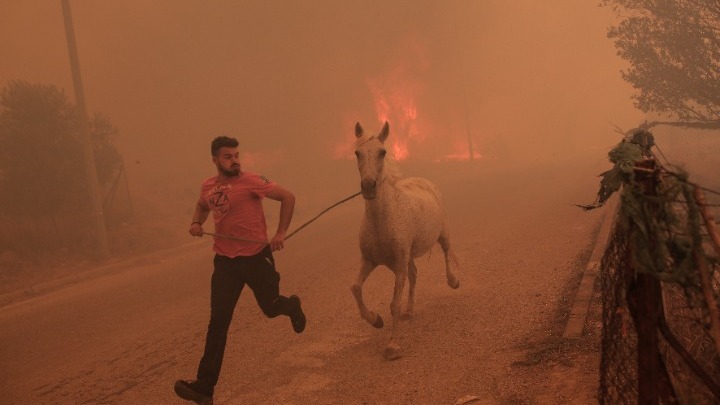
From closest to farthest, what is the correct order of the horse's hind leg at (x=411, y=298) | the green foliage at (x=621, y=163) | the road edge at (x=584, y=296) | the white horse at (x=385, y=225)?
the green foliage at (x=621, y=163) < the road edge at (x=584, y=296) < the white horse at (x=385, y=225) < the horse's hind leg at (x=411, y=298)

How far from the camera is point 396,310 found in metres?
5.46

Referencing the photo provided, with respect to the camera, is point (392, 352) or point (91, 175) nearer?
point (392, 352)

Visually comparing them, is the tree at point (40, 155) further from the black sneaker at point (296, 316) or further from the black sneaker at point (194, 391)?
the black sneaker at point (194, 391)

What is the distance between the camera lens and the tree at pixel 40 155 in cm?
1650

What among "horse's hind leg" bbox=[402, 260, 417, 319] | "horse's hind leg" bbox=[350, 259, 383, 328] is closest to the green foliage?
Result: "horse's hind leg" bbox=[350, 259, 383, 328]

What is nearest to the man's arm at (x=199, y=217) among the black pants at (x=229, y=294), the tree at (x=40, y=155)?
the black pants at (x=229, y=294)

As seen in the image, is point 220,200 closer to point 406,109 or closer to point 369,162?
point 369,162

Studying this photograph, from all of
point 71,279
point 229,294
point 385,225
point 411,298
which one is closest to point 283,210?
point 229,294

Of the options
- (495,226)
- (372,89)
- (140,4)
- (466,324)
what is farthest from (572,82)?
(466,324)

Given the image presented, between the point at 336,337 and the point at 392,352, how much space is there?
108 centimetres

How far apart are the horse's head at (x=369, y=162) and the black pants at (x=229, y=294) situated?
1113 millimetres

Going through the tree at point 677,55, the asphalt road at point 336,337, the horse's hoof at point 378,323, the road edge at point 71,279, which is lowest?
the road edge at point 71,279

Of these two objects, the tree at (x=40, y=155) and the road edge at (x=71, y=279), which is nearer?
the road edge at (x=71, y=279)

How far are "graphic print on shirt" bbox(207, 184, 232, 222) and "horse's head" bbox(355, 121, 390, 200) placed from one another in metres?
1.26
